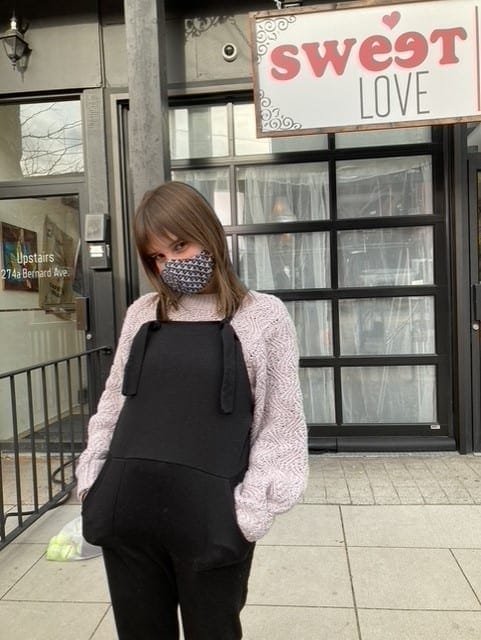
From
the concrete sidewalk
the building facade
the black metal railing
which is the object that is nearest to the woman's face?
the concrete sidewalk

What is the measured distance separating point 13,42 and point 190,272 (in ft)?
13.0

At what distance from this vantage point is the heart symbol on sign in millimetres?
3521

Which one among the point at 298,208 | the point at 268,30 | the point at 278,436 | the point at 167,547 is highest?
the point at 268,30

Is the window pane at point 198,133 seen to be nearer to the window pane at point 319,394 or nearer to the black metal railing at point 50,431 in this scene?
the black metal railing at point 50,431

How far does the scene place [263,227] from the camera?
4.53 meters

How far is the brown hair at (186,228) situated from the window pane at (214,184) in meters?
3.27

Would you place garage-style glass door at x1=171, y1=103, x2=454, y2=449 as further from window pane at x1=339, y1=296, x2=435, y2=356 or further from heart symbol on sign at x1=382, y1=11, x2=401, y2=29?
heart symbol on sign at x1=382, y1=11, x2=401, y2=29

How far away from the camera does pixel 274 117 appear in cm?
372

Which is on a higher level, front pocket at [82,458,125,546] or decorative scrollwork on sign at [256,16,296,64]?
decorative scrollwork on sign at [256,16,296,64]

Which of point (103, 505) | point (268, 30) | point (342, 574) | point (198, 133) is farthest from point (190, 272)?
point (198, 133)

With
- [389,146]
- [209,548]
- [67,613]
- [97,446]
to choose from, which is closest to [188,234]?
[97,446]

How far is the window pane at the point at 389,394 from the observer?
4.54 meters

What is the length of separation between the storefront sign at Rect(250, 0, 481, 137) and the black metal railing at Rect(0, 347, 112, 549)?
2488 mm

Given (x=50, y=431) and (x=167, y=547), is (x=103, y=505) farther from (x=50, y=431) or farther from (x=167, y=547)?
(x=50, y=431)
